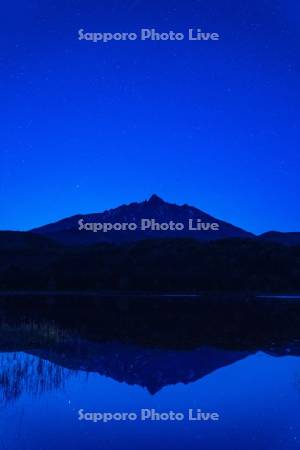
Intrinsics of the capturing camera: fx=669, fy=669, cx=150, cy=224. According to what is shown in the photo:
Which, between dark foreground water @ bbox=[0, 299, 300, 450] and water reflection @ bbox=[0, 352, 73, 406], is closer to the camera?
dark foreground water @ bbox=[0, 299, 300, 450]

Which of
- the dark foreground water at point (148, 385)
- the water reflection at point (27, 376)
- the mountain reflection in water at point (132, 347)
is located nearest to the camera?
the dark foreground water at point (148, 385)

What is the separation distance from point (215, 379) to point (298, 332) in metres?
17.6

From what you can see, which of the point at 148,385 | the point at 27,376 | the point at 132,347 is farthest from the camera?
the point at 132,347

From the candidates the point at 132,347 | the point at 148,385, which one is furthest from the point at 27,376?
the point at 132,347

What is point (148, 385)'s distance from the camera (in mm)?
24656

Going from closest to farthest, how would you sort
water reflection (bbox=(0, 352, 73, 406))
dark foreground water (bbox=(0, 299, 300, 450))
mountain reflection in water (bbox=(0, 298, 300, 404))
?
dark foreground water (bbox=(0, 299, 300, 450)) → water reflection (bbox=(0, 352, 73, 406)) → mountain reflection in water (bbox=(0, 298, 300, 404))

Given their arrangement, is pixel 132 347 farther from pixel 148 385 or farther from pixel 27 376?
pixel 27 376

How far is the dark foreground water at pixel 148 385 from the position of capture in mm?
16562

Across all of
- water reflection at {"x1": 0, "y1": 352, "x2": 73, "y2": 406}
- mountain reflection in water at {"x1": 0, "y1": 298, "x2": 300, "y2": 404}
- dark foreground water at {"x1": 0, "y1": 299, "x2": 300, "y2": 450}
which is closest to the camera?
dark foreground water at {"x1": 0, "y1": 299, "x2": 300, "y2": 450}

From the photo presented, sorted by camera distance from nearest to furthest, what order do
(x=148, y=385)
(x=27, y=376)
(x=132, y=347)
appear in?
(x=27, y=376), (x=148, y=385), (x=132, y=347)

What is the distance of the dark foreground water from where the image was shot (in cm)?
1656

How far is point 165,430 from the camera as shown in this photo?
17.3 metres

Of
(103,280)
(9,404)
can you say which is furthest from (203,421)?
(103,280)

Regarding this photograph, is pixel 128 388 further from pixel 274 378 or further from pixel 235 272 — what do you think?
pixel 235 272
